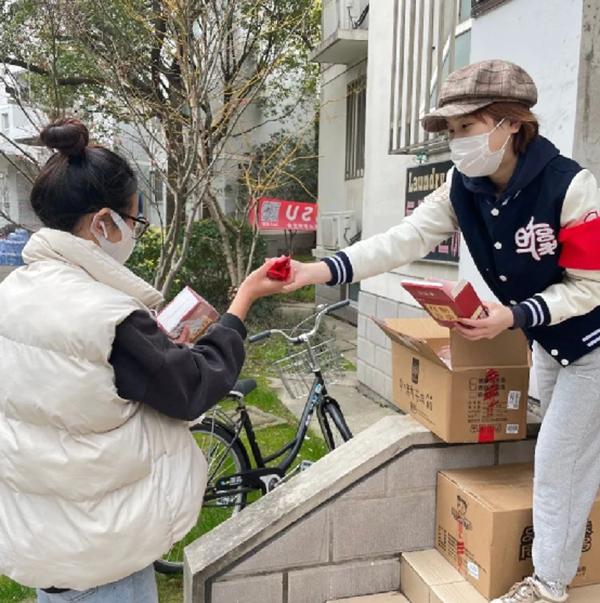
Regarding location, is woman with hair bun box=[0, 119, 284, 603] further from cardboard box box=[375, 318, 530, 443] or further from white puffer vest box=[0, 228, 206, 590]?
cardboard box box=[375, 318, 530, 443]

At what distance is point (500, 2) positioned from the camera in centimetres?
325

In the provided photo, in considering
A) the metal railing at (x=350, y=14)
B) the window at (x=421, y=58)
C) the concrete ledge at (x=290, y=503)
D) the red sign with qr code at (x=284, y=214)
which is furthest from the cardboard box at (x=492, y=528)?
the metal railing at (x=350, y=14)

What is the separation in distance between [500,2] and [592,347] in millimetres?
2100

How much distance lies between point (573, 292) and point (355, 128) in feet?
28.9

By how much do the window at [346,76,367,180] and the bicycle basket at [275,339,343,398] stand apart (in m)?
6.52

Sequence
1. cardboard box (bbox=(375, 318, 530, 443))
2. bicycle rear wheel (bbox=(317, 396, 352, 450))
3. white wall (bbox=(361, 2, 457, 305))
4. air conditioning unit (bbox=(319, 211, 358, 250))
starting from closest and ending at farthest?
cardboard box (bbox=(375, 318, 530, 443)), bicycle rear wheel (bbox=(317, 396, 352, 450)), white wall (bbox=(361, 2, 457, 305)), air conditioning unit (bbox=(319, 211, 358, 250))

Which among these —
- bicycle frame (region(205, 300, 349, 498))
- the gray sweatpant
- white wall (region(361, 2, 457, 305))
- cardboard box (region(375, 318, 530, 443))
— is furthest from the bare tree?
the gray sweatpant

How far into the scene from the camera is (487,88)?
1.98 m

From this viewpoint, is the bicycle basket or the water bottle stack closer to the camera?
the bicycle basket

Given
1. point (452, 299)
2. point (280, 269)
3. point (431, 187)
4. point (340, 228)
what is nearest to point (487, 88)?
point (452, 299)

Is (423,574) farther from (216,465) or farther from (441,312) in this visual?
(216,465)

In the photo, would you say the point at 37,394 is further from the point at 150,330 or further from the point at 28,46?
the point at 28,46

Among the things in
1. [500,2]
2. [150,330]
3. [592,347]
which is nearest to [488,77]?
[592,347]

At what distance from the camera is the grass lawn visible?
3.27 meters
